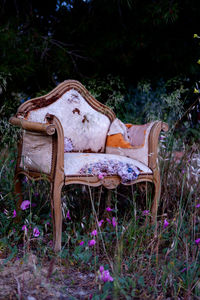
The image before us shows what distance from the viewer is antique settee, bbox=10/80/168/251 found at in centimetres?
218

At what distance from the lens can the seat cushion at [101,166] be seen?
2211 millimetres

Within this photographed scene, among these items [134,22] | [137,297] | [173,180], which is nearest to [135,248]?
[137,297]

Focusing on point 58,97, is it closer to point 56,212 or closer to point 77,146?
point 77,146

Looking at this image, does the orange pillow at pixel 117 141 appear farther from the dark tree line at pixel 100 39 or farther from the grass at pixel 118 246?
the dark tree line at pixel 100 39

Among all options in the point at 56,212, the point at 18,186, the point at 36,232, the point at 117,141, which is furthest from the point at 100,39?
the point at 36,232

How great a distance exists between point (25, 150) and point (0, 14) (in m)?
2.87

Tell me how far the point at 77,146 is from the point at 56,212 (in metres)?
0.74

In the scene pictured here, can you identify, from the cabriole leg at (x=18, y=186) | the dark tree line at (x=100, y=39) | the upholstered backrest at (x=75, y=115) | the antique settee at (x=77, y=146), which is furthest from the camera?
the dark tree line at (x=100, y=39)

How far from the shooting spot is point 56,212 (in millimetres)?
2178

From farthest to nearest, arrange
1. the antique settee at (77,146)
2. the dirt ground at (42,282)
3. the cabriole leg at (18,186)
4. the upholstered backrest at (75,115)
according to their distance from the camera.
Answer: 1. the upholstered backrest at (75,115)
2. the cabriole leg at (18,186)
3. the antique settee at (77,146)
4. the dirt ground at (42,282)

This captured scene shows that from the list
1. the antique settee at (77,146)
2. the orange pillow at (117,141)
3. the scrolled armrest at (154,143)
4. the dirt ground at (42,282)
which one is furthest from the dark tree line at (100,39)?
the dirt ground at (42,282)

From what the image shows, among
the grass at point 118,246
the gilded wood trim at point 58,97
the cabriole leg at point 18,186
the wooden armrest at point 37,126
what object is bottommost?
the grass at point 118,246

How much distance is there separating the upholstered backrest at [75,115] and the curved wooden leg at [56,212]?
609 millimetres

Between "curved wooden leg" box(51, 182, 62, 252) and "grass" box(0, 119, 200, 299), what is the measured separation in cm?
4
